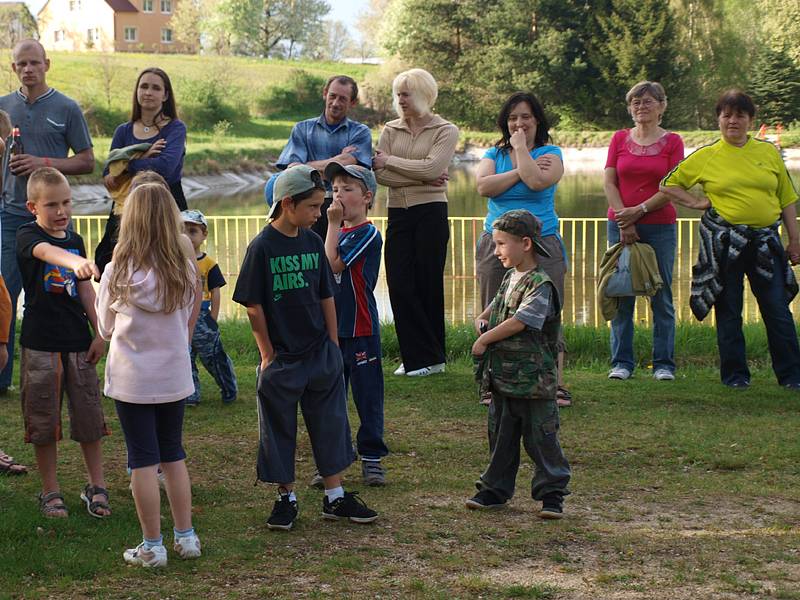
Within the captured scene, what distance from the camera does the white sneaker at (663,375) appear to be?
7.75 metres

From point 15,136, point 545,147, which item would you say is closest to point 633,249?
point 545,147

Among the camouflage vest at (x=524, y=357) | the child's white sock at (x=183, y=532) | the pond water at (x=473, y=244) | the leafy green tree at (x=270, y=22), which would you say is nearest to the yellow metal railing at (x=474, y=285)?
the pond water at (x=473, y=244)

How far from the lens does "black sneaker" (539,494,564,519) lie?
4.77m

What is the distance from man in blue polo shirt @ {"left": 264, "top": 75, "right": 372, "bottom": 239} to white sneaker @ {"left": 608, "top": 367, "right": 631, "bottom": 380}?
235 cm

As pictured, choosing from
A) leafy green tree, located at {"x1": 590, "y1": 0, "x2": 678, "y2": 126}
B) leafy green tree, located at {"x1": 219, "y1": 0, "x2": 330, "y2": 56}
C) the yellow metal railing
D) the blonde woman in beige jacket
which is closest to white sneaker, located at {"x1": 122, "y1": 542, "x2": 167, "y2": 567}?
the blonde woman in beige jacket

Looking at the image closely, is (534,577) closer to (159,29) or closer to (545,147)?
(545,147)

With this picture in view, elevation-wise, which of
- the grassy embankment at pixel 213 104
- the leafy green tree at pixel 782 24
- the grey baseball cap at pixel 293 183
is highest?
the leafy green tree at pixel 782 24

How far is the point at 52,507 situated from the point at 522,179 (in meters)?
3.44

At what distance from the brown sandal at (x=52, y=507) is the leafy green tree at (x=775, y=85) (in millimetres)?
53418

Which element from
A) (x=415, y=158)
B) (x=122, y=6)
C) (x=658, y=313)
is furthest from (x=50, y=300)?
(x=122, y=6)

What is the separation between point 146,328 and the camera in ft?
13.5

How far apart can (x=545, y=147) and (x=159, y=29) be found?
93.3m

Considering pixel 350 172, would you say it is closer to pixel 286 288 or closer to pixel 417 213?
pixel 286 288

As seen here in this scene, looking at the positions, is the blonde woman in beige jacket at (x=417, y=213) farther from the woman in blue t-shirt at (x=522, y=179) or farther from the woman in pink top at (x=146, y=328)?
the woman in pink top at (x=146, y=328)
